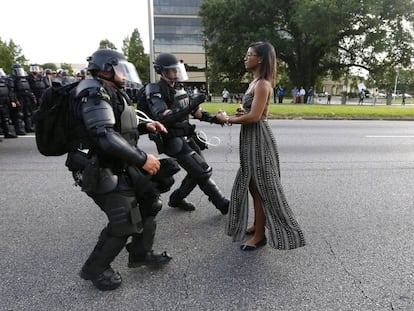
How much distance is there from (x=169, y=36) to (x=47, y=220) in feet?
229

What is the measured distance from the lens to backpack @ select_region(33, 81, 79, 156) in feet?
7.20

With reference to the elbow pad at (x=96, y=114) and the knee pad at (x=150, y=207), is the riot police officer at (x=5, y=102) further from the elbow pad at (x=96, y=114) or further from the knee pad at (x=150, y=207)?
the elbow pad at (x=96, y=114)

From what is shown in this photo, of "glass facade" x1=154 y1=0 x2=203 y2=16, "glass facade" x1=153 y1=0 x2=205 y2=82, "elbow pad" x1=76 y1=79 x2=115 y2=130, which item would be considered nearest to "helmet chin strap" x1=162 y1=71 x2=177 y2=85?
"elbow pad" x1=76 y1=79 x2=115 y2=130

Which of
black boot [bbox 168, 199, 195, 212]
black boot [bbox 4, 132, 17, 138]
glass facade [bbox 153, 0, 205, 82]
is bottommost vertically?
black boot [bbox 4, 132, 17, 138]

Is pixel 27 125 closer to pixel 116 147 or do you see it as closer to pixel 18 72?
pixel 18 72

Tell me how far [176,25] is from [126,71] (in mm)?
71035

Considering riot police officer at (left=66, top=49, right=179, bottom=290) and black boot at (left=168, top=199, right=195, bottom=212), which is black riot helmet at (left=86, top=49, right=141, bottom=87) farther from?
black boot at (left=168, top=199, right=195, bottom=212)

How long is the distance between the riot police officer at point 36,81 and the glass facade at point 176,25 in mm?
60112

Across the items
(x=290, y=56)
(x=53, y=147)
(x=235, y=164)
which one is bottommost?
(x=235, y=164)

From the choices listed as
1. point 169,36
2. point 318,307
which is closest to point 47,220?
point 318,307

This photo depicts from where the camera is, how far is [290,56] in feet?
115

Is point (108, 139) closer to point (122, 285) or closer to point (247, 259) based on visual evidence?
point (122, 285)

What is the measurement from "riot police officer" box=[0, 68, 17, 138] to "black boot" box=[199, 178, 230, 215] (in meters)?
7.03

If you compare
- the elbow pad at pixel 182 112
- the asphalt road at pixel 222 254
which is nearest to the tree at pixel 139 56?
the asphalt road at pixel 222 254
